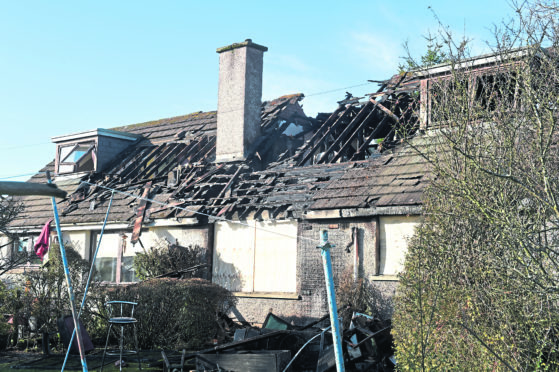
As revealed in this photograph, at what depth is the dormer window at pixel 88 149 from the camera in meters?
25.9

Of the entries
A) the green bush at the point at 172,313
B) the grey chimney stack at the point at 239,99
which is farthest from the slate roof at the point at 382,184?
the grey chimney stack at the point at 239,99

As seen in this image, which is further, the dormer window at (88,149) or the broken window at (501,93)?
the dormer window at (88,149)

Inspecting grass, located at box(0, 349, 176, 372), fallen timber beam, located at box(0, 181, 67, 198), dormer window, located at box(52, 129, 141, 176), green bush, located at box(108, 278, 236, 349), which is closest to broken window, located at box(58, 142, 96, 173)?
dormer window, located at box(52, 129, 141, 176)

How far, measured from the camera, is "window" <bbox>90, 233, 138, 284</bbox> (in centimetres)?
2083

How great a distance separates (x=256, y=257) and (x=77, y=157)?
1174 centimetres

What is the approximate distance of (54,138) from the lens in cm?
2720

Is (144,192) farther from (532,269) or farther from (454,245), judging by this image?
(532,269)

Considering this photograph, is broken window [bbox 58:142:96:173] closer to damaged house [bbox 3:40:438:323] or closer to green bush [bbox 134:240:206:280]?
damaged house [bbox 3:40:438:323]

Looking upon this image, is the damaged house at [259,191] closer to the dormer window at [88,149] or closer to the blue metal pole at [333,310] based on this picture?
the dormer window at [88,149]

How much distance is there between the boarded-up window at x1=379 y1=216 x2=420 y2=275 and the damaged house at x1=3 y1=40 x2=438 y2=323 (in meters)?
0.03

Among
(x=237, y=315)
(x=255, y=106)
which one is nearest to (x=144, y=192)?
(x=255, y=106)

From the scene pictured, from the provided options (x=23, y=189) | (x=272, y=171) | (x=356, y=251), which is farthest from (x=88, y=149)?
(x=23, y=189)

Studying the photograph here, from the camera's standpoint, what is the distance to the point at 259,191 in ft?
61.1

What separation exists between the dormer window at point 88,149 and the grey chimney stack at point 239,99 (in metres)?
6.24
